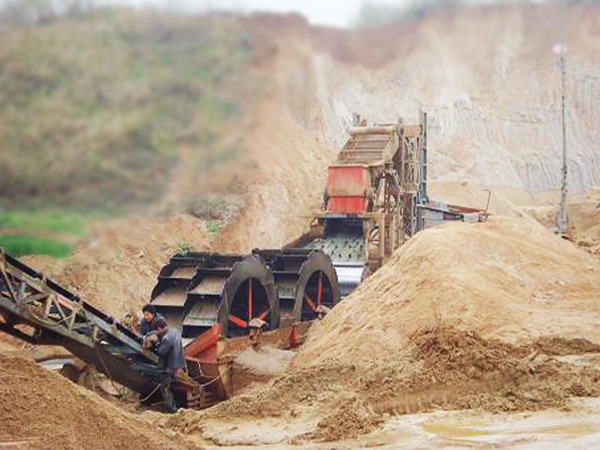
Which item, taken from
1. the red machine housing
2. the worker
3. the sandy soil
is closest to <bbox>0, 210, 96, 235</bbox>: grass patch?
the sandy soil

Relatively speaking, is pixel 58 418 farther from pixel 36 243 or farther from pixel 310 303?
pixel 310 303

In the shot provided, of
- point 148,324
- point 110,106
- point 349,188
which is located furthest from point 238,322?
point 110,106

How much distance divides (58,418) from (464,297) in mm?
7285

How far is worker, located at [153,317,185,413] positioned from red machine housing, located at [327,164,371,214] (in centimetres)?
861

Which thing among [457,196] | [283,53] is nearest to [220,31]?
[283,53]

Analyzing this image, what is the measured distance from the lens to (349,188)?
69.0ft

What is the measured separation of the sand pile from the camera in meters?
8.88

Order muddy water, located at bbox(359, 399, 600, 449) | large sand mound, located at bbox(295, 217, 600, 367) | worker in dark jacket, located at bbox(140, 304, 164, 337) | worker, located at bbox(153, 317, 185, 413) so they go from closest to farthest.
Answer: muddy water, located at bbox(359, 399, 600, 449) < worker, located at bbox(153, 317, 185, 413) < worker in dark jacket, located at bbox(140, 304, 164, 337) < large sand mound, located at bbox(295, 217, 600, 367)

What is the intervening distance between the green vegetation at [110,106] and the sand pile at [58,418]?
3.41m

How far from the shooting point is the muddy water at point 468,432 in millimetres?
10086

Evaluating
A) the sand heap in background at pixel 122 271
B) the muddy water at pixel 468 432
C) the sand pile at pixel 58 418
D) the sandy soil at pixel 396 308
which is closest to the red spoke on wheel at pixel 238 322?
the sandy soil at pixel 396 308

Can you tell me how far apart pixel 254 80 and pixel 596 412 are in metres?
6.90

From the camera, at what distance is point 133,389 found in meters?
13.2

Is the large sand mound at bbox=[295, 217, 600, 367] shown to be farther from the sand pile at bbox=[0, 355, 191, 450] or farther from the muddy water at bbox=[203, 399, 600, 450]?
the sand pile at bbox=[0, 355, 191, 450]
